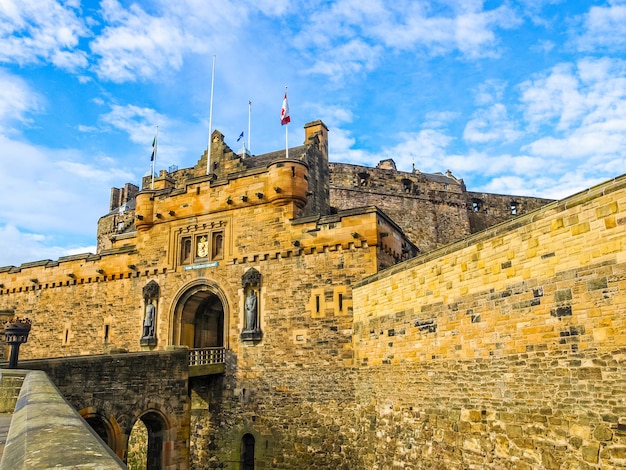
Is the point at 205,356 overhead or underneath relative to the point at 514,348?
overhead

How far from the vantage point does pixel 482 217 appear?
3731cm

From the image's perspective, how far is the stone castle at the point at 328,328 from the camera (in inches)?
339

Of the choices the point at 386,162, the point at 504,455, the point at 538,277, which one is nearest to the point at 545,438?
the point at 504,455

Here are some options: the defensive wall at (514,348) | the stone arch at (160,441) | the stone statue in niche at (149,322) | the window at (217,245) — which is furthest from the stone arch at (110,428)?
the window at (217,245)

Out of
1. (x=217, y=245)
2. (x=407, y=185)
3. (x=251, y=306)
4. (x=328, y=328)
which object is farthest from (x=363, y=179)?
(x=328, y=328)

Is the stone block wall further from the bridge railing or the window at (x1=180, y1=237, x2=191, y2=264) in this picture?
the window at (x1=180, y1=237, x2=191, y2=264)

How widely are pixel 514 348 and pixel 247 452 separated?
36.1ft

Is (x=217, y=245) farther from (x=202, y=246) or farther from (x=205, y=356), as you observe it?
(x=205, y=356)

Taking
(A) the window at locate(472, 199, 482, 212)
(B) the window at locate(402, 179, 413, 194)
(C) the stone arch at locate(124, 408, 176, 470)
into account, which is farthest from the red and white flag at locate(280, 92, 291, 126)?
(A) the window at locate(472, 199, 482, 212)

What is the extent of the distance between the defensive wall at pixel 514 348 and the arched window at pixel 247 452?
Result: 15.6 ft

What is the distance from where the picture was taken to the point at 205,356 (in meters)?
18.0

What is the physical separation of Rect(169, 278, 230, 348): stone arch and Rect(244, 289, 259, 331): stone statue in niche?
1.00m

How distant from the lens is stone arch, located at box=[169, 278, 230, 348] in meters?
19.5

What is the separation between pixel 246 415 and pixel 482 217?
25471 millimetres
